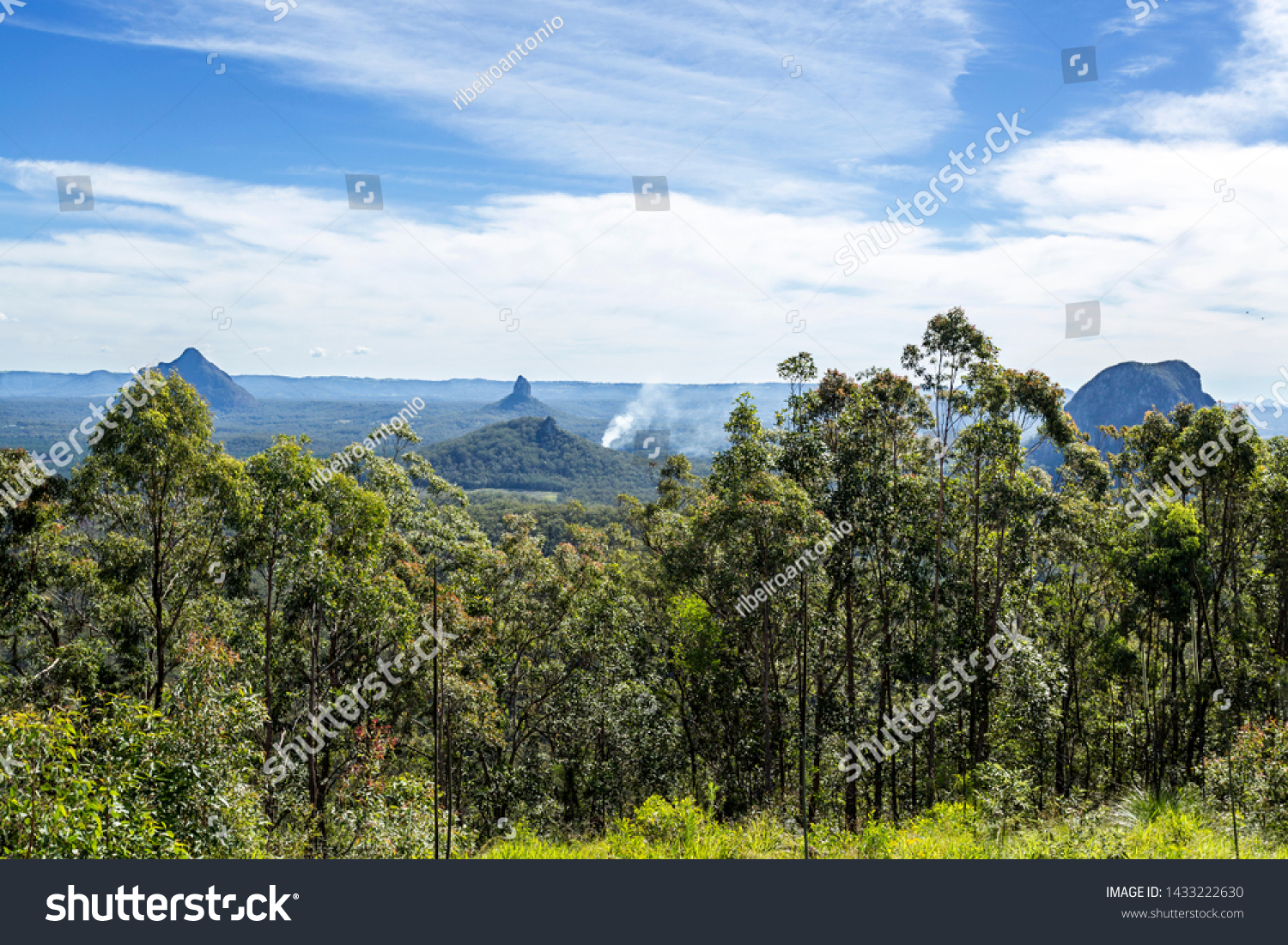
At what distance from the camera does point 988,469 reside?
662 inches

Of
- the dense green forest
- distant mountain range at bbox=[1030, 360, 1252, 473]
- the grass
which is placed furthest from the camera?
distant mountain range at bbox=[1030, 360, 1252, 473]

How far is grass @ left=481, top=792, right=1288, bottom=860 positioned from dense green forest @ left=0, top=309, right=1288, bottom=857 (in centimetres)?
8

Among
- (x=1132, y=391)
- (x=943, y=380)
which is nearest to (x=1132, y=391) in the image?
(x=1132, y=391)

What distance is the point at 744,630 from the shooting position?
17.9m

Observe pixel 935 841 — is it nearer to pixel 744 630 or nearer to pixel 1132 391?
pixel 744 630

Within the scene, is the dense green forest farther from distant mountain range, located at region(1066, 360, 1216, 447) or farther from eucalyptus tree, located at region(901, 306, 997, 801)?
distant mountain range, located at region(1066, 360, 1216, 447)

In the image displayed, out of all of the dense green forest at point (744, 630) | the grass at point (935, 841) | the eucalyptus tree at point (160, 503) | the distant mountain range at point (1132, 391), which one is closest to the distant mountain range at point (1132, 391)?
the distant mountain range at point (1132, 391)

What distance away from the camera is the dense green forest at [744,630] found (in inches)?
481

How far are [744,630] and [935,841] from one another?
960 cm

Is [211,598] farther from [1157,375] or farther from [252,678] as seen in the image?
[1157,375]

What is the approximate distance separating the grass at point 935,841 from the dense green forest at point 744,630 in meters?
0.08

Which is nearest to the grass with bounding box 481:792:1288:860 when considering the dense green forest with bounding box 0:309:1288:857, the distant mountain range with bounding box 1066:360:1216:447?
the dense green forest with bounding box 0:309:1288:857

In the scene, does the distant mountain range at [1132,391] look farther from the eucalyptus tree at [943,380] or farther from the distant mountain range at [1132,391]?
the eucalyptus tree at [943,380]

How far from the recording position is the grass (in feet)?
25.1
